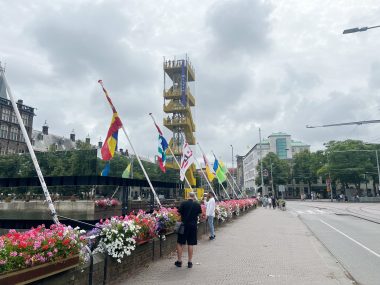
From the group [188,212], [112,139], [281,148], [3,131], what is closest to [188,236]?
[188,212]

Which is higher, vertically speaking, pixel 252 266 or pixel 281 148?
pixel 281 148

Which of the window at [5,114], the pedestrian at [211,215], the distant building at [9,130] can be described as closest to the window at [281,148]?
the distant building at [9,130]

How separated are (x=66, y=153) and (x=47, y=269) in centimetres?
2351

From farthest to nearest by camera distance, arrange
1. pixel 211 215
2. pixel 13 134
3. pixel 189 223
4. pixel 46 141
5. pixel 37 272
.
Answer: pixel 46 141
pixel 13 134
pixel 211 215
pixel 189 223
pixel 37 272

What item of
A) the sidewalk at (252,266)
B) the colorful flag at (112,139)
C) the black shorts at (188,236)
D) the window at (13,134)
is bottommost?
the sidewalk at (252,266)

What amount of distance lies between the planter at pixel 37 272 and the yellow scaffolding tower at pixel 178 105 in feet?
139

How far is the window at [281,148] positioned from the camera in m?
114

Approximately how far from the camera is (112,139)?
13.7m

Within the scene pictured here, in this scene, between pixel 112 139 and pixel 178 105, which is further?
pixel 178 105

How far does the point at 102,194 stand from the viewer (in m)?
25.7

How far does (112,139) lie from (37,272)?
31.0 feet

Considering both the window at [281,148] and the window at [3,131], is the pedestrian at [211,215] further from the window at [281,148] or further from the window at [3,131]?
the window at [281,148]

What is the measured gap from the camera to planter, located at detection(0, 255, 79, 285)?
4.08 m

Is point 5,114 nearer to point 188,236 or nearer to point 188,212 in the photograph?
point 188,212
